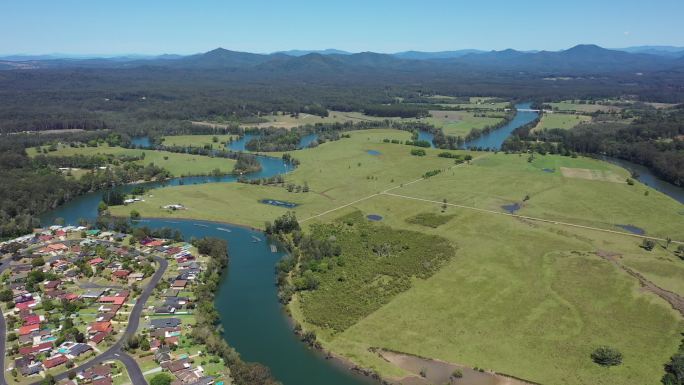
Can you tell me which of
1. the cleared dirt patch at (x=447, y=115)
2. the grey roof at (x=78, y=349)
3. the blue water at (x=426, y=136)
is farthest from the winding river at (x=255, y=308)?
the cleared dirt patch at (x=447, y=115)

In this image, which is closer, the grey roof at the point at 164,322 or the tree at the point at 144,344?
the tree at the point at 144,344

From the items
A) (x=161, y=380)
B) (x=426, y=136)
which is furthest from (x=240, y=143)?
(x=161, y=380)

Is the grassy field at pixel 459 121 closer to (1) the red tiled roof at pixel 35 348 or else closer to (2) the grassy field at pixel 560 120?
(2) the grassy field at pixel 560 120

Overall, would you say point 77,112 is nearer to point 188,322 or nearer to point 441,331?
point 188,322

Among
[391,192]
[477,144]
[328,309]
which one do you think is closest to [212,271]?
[328,309]

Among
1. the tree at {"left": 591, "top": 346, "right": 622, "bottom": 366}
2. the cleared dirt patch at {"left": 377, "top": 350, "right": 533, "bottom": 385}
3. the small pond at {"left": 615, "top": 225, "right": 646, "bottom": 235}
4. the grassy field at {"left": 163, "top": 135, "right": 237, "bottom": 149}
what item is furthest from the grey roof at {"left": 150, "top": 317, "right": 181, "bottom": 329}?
the grassy field at {"left": 163, "top": 135, "right": 237, "bottom": 149}
